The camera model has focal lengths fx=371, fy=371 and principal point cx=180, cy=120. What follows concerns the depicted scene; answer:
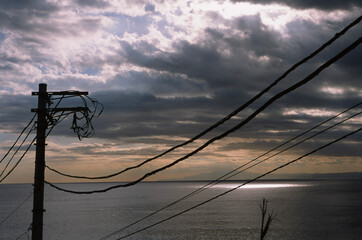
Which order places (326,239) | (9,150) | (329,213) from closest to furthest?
(9,150)
(326,239)
(329,213)

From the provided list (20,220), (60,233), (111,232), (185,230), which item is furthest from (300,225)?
(20,220)

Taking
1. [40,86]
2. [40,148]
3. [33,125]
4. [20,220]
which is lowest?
[20,220]

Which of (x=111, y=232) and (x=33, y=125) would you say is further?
(x=111, y=232)

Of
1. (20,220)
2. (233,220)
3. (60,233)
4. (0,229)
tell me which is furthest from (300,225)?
(20,220)

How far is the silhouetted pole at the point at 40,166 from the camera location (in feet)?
41.7

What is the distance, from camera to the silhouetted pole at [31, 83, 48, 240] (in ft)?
41.7

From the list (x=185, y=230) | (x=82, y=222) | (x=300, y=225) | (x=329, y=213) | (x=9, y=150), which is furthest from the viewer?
(x=329, y=213)

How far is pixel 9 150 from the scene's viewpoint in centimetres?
1591

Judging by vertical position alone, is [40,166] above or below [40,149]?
below

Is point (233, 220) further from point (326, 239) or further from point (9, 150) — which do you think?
point (9, 150)

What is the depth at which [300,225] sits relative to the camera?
99500 millimetres

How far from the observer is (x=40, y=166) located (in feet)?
43.4

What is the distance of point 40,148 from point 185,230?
84388 mm

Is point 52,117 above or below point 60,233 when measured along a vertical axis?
above
